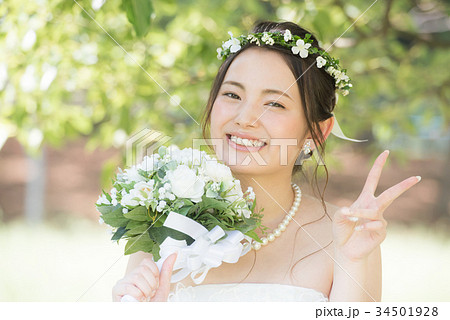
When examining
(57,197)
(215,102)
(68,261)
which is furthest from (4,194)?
(215,102)

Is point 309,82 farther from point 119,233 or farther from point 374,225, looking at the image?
point 119,233

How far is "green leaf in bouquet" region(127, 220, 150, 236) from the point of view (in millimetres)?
1307

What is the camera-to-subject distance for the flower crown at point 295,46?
1527mm

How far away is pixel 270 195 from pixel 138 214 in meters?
0.46

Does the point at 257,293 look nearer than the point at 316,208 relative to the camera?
Yes

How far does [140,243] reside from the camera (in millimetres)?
1322

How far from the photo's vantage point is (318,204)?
168 centimetres

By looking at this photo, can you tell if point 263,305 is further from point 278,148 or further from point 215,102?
point 215,102

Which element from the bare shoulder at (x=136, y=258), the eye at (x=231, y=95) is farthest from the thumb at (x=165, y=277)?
the eye at (x=231, y=95)

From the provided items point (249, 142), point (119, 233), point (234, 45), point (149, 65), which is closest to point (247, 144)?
point (249, 142)

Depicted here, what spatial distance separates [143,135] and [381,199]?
1.57 meters

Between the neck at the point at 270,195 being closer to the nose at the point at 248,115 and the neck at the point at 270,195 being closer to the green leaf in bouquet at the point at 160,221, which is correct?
the nose at the point at 248,115

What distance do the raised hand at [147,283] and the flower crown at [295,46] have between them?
2.30ft

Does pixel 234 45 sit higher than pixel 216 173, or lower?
higher
